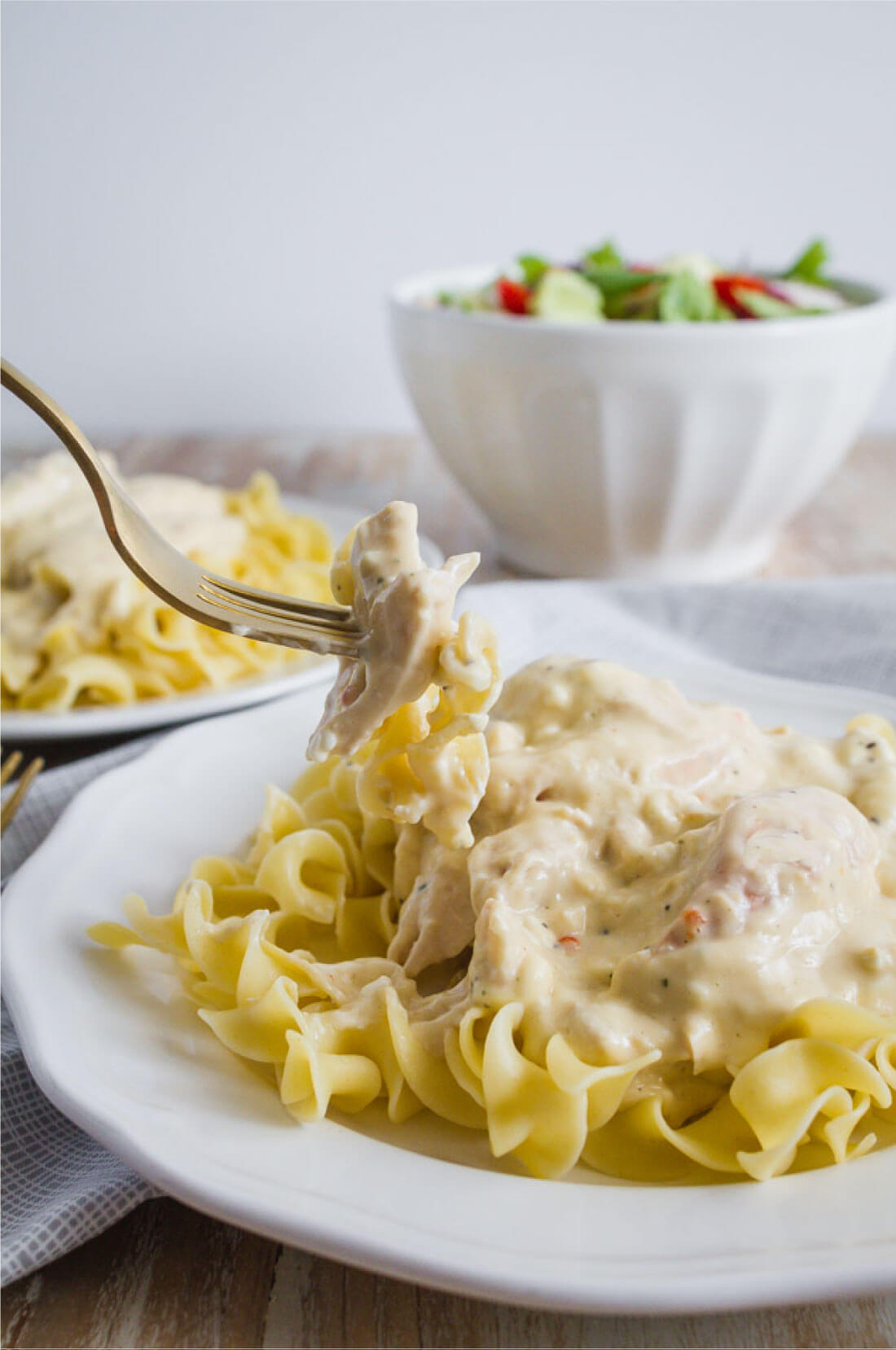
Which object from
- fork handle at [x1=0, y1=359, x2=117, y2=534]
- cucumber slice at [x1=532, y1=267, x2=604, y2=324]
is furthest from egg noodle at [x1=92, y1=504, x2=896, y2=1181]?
cucumber slice at [x1=532, y1=267, x2=604, y2=324]

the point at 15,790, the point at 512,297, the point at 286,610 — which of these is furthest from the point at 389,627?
the point at 512,297

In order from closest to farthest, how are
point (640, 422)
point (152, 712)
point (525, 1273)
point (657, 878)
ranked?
point (525, 1273) < point (657, 878) < point (152, 712) < point (640, 422)

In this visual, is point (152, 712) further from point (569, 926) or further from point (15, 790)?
point (569, 926)

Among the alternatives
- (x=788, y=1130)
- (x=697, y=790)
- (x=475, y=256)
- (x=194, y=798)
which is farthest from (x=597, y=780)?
(x=475, y=256)

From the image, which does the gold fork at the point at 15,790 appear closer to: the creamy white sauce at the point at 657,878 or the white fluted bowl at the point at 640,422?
the creamy white sauce at the point at 657,878

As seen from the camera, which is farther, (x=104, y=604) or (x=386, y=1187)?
(x=104, y=604)

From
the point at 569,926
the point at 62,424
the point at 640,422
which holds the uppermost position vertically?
the point at 62,424

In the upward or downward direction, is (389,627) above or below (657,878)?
above

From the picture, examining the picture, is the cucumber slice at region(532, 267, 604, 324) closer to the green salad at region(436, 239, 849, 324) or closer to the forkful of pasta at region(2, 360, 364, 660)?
the green salad at region(436, 239, 849, 324)
